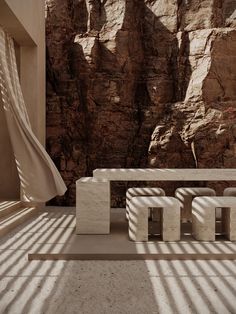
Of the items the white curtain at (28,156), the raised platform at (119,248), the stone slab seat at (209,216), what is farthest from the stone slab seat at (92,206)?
the white curtain at (28,156)

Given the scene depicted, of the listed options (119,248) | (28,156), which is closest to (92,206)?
(119,248)

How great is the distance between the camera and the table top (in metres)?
4.32

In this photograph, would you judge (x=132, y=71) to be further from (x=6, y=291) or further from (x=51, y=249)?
(x=6, y=291)

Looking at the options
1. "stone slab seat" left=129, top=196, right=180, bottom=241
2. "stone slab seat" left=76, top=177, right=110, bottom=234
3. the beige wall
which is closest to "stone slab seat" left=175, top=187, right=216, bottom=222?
"stone slab seat" left=129, top=196, right=180, bottom=241

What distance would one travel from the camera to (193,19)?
838 centimetres

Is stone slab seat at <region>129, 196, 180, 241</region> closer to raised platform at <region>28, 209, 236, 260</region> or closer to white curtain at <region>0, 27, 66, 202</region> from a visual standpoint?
raised platform at <region>28, 209, 236, 260</region>

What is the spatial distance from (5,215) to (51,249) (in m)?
1.86

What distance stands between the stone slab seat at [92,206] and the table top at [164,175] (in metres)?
0.28

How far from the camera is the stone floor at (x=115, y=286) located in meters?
2.35

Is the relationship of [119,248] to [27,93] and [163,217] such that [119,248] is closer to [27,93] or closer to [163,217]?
[163,217]

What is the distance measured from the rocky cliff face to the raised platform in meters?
3.92

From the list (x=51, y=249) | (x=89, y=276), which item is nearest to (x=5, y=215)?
(x=51, y=249)

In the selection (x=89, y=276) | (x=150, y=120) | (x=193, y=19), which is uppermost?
(x=193, y=19)

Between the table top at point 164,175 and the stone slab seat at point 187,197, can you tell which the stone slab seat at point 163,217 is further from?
the stone slab seat at point 187,197
